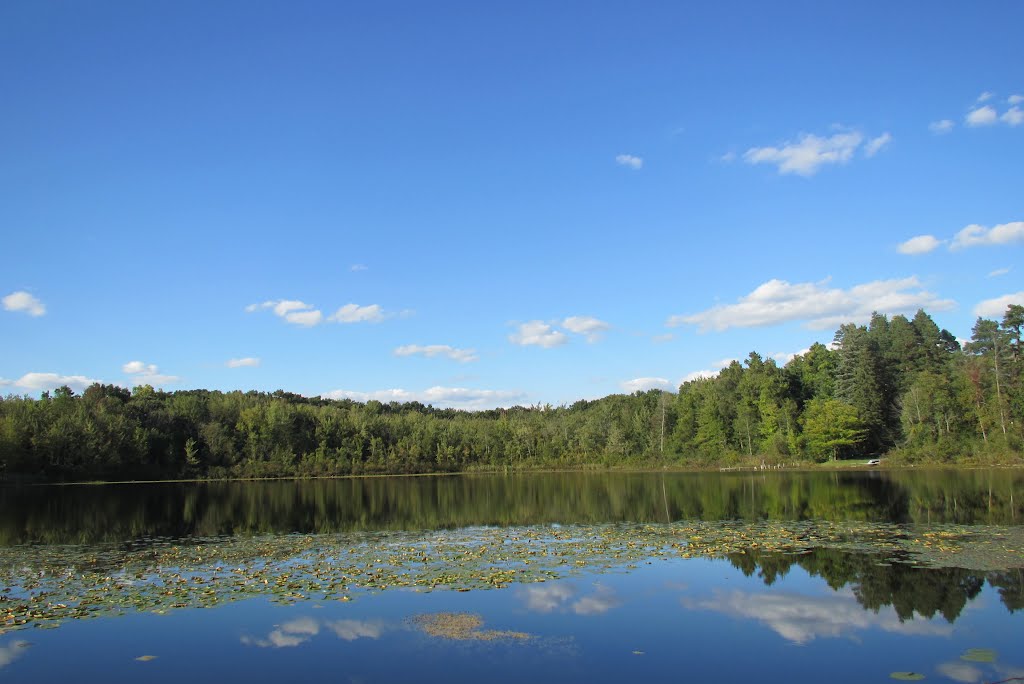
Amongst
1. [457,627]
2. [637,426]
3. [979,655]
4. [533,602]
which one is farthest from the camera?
[637,426]

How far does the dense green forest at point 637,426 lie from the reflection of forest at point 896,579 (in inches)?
2279

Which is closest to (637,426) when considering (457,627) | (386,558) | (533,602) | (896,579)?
(386,558)

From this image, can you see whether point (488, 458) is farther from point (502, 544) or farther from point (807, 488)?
point (502, 544)

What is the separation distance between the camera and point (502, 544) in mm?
23109

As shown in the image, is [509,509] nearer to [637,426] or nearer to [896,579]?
[896,579]

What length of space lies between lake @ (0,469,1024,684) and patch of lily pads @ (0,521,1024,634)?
0.35ft

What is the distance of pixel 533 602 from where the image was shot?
14289 millimetres

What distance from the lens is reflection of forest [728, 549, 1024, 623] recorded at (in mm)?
13248

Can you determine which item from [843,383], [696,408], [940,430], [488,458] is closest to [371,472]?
[488,458]

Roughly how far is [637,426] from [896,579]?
97.3 metres

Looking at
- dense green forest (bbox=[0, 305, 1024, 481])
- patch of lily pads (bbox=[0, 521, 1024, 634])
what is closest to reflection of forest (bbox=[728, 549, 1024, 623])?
patch of lily pads (bbox=[0, 521, 1024, 634])

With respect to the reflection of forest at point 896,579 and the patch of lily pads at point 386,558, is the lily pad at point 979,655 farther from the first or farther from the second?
the patch of lily pads at point 386,558

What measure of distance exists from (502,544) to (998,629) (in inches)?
569

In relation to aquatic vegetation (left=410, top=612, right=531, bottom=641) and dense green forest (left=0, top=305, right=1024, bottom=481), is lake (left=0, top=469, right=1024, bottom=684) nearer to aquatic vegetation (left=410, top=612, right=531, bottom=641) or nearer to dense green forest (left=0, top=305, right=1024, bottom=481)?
aquatic vegetation (left=410, top=612, right=531, bottom=641)
